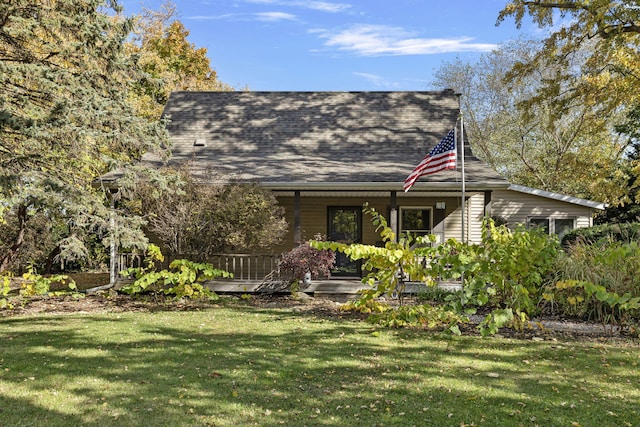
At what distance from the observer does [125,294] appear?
44.3ft

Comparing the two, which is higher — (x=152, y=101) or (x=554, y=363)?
(x=152, y=101)

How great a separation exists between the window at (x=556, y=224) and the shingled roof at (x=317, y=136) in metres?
3.74

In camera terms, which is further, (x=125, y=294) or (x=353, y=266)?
(x=353, y=266)

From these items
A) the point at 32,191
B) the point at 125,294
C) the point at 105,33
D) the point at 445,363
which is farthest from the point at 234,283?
the point at 445,363

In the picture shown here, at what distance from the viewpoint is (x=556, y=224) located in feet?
59.4

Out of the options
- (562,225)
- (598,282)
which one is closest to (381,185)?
(598,282)

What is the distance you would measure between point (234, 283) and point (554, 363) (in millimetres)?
8826

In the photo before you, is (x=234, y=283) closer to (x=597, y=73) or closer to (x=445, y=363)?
(x=445, y=363)

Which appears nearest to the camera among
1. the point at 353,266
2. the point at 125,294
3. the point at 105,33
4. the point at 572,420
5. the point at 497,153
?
the point at 572,420

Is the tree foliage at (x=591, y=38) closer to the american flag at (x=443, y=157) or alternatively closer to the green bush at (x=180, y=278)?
the american flag at (x=443, y=157)

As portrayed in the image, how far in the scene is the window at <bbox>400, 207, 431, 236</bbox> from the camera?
16.5 m

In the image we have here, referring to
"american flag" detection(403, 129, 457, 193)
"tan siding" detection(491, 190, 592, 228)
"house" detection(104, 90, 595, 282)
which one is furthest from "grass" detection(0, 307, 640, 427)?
"tan siding" detection(491, 190, 592, 228)

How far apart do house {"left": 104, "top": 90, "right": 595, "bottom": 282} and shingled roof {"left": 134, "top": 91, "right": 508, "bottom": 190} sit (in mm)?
33

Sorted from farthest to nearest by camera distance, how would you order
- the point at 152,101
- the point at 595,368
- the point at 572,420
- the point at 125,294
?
the point at 152,101, the point at 125,294, the point at 595,368, the point at 572,420
